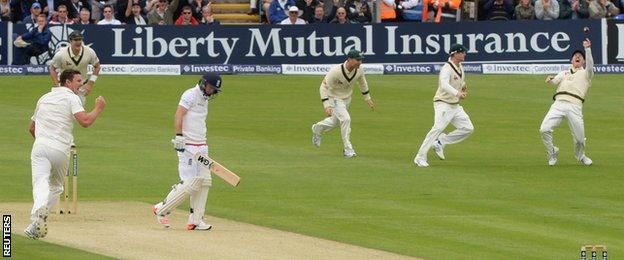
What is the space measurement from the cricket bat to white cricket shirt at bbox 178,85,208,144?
217 millimetres

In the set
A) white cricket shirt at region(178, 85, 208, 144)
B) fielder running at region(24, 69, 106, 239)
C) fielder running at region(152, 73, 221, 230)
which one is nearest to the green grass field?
fielder running at region(24, 69, 106, 239)

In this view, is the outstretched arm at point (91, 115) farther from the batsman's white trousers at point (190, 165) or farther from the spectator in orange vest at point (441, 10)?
the spectator in orange vest at point (441, 10)

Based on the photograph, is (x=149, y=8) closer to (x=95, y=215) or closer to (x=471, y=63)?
(x=471, y=63)

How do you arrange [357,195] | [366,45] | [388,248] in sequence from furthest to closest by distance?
1. [366,45]
2. [357,195]
3. [388,248]

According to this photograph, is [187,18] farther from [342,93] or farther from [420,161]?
[420,161]

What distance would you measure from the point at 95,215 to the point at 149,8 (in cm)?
2123

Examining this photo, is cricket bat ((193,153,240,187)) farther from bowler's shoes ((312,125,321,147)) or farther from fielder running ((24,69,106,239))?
bowler's shoes ((312,125,321,147))

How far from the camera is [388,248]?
59.4 feet

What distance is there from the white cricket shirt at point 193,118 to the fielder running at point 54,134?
1499mm

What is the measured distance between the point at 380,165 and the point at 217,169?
8.64 metres

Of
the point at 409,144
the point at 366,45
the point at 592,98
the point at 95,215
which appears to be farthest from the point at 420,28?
the point at 95,215

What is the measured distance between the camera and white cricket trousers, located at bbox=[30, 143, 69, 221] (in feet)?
57.2

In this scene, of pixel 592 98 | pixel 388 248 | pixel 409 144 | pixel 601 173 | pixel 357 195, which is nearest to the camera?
pixel 388 248

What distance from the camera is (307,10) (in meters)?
42.2
